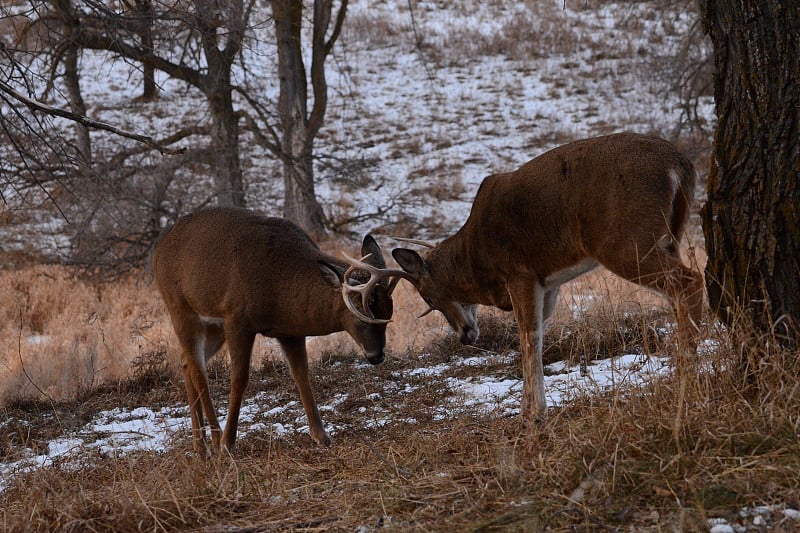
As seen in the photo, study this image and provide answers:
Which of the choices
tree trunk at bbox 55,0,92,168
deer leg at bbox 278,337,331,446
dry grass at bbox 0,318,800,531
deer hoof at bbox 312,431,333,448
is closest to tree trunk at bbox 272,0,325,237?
tree trunk at bbox 55,0,92,168

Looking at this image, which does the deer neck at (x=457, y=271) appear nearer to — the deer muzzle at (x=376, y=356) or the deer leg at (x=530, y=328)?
the deer leg at (x=530, y=328)

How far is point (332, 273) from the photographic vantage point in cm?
664

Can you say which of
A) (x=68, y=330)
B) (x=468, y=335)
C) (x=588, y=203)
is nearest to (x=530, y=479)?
(x=588, y=203)

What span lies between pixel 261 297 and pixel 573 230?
7.66 feet

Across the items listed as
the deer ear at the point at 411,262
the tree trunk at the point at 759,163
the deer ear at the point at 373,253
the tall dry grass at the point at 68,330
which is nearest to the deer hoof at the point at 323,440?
the deer ear at the point at 373,253

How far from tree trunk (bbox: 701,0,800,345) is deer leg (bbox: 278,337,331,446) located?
309cm

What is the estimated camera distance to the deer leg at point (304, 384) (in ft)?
21.7

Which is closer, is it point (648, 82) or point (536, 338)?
point (536, 338)

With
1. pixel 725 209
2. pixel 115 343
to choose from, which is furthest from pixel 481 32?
pixel 725 209

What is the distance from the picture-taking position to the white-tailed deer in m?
5.52

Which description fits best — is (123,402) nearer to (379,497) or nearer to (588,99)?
(379,497)

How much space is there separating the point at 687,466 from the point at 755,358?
0.97 m

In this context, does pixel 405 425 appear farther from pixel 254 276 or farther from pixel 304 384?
pixel 254 276

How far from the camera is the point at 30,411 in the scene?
26.1ft
